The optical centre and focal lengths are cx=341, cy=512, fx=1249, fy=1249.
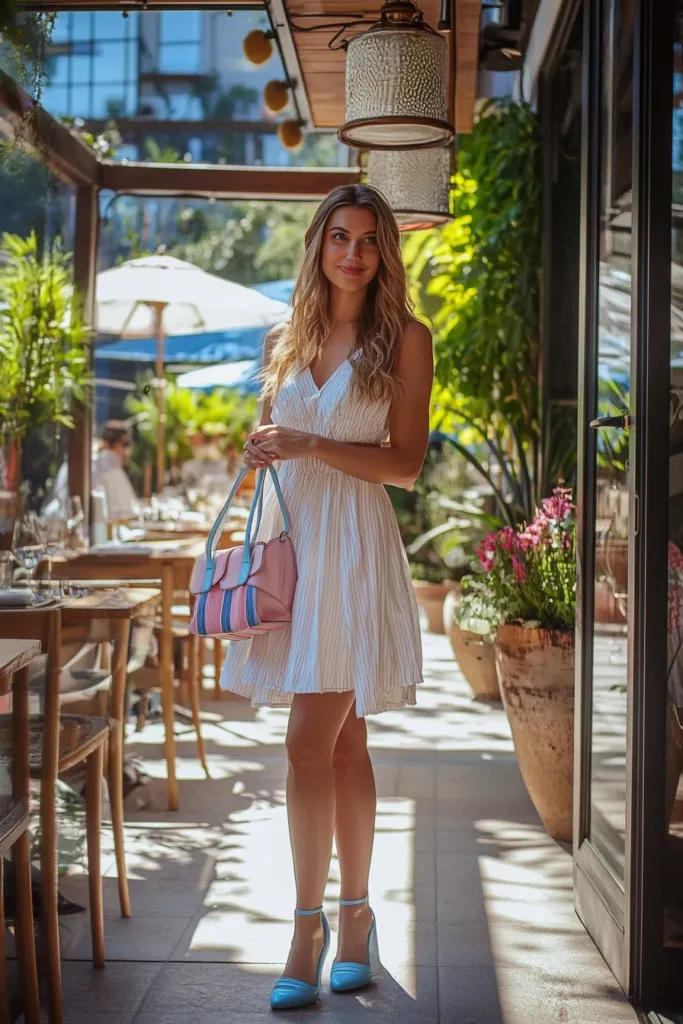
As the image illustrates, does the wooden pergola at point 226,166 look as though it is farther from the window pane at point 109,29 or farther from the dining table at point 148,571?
the window pane at point 109,29

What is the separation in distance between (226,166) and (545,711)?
158 inches

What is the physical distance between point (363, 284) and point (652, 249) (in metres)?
0.65

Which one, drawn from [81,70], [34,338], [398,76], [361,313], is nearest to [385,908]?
[361,313]

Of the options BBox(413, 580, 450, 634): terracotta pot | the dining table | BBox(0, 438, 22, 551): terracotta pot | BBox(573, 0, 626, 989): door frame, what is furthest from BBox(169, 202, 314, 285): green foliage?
BBox(573, 0, 626, 989): door frame

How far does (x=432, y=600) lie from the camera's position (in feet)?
27.1

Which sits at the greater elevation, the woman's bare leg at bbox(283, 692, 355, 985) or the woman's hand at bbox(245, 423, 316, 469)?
the woman's hand at bbox(245, 423, 316, 469)

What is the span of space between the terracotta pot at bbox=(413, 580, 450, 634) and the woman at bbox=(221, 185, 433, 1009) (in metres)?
5.26

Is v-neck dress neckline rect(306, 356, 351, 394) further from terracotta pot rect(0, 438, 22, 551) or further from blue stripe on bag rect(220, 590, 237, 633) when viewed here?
terracotta pot rect(0, 438, 22, 551)

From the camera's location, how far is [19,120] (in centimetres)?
382

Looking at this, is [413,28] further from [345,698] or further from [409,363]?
[345,698]

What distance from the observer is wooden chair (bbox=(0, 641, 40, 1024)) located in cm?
231

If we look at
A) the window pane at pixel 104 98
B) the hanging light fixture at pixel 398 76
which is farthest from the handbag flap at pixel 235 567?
the window pane at pixel 104 98

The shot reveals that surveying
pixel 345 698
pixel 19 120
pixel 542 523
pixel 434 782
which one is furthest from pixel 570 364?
pixel 345 698

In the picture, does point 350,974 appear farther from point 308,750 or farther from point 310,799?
point 308,750
